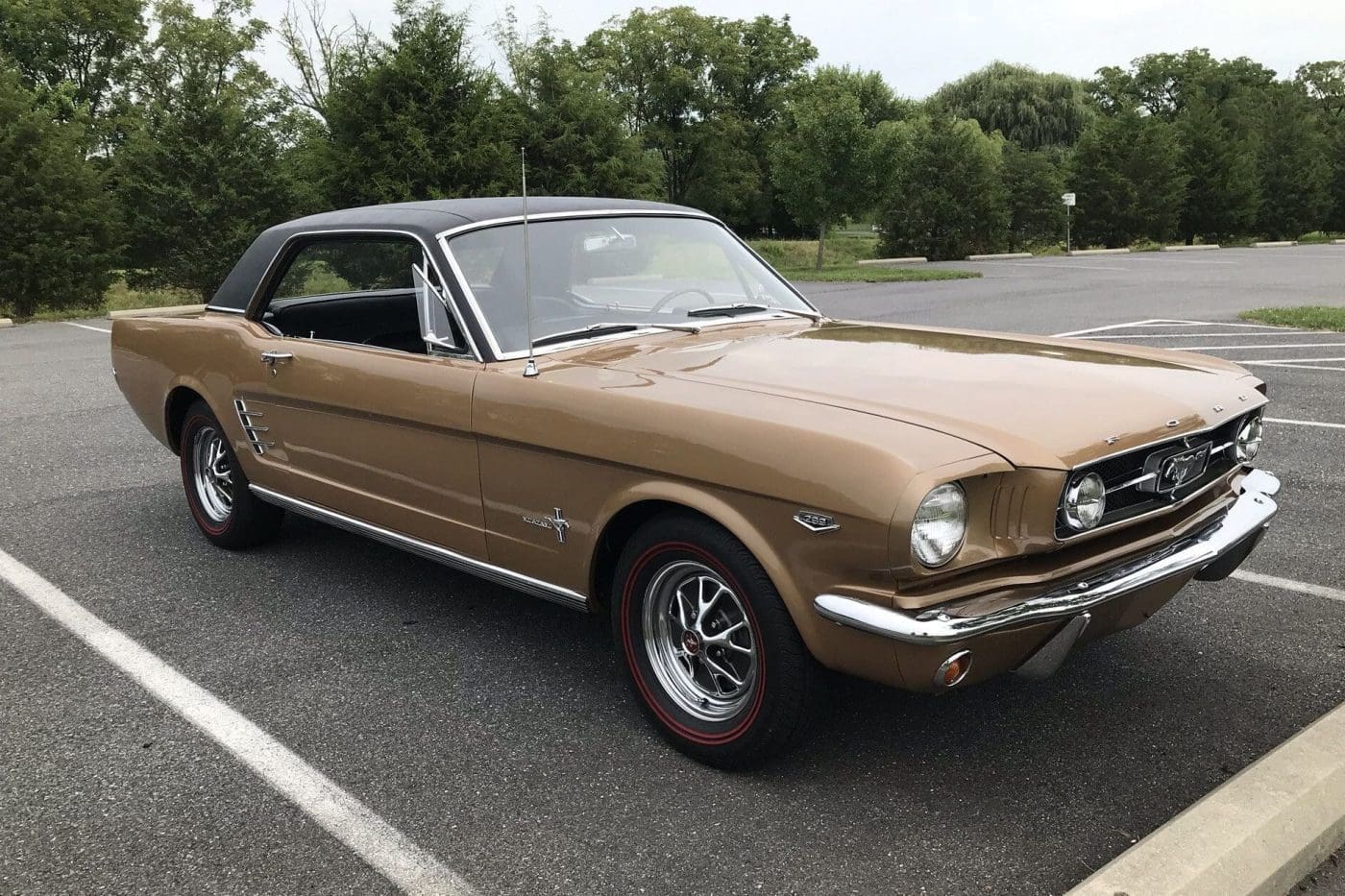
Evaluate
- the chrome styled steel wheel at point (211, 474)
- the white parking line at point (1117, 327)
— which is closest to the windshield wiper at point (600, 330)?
the chrome styled steel wheel at point (211, 474)

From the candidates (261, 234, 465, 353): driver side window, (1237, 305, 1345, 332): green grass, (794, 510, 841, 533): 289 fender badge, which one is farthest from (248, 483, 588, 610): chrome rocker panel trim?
(1237, 305, 1345, 332): green grass

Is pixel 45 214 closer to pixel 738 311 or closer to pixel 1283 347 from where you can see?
pixel 738 311

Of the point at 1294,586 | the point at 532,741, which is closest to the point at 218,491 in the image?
the point at 532,741

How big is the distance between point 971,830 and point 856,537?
814 millimetres

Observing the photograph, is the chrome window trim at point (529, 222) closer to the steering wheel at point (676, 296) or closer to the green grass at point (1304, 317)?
the steering wheel at point (676, 296)

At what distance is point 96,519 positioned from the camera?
17.8ft

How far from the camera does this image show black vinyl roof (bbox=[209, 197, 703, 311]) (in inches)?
149

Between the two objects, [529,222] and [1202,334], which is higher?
[529,222]

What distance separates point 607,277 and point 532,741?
166 cm

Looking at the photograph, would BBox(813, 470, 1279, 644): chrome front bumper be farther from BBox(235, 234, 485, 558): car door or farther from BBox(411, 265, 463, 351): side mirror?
BBox(411, 265, 463, 351): side mirror

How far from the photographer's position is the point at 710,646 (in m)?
2.90

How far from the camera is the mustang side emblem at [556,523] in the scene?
3121 millimetres

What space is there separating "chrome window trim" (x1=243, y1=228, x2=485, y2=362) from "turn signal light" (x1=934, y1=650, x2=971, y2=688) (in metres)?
1.76

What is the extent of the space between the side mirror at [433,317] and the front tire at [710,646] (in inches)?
41.6
